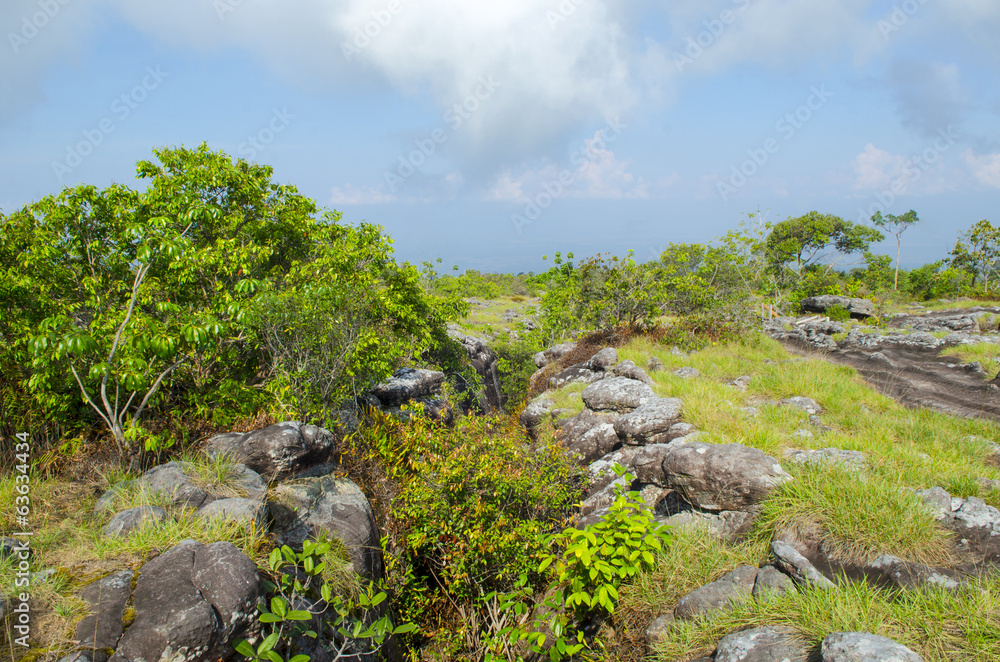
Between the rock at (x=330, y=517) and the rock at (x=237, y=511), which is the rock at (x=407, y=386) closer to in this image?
the rock at (x=330, y=517)

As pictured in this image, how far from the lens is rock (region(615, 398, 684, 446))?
8.30 metres

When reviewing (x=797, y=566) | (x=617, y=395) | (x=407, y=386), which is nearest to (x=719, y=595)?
(x=797, y=566)

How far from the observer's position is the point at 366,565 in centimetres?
564

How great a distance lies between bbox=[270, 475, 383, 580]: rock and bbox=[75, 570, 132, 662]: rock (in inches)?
65.7

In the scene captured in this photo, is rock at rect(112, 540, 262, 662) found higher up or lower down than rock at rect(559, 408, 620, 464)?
higher up

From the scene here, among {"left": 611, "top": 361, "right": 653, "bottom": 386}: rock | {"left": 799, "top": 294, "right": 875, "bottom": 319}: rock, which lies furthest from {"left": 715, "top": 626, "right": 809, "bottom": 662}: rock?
{"left": 799, "top": 294, "right": 875, "bottom": 319}: rock

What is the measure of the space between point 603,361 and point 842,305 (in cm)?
2901

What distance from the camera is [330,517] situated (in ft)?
19.6

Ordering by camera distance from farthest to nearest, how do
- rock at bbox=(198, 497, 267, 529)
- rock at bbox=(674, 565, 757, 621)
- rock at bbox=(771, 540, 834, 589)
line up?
1. rock at bbox=(198, 497, 267, 529)
2. rock at bbox=(674, 565, 757, 621)
3. rock at bbox=(771, 540, 834, 589)

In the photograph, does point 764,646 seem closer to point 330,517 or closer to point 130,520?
point 330,517

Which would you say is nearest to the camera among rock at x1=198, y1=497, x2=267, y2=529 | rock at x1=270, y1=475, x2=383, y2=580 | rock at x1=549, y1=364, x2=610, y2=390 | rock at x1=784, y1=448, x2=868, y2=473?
rock at x1=198, y1=497, x2=267, y2=529

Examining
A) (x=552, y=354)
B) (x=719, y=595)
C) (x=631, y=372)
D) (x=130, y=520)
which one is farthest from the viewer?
(x=552, y=354)

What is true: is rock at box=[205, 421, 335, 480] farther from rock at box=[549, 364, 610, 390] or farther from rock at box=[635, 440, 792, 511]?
rock at box=[549, 364, 610, 390]

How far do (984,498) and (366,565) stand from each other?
6.73 m
